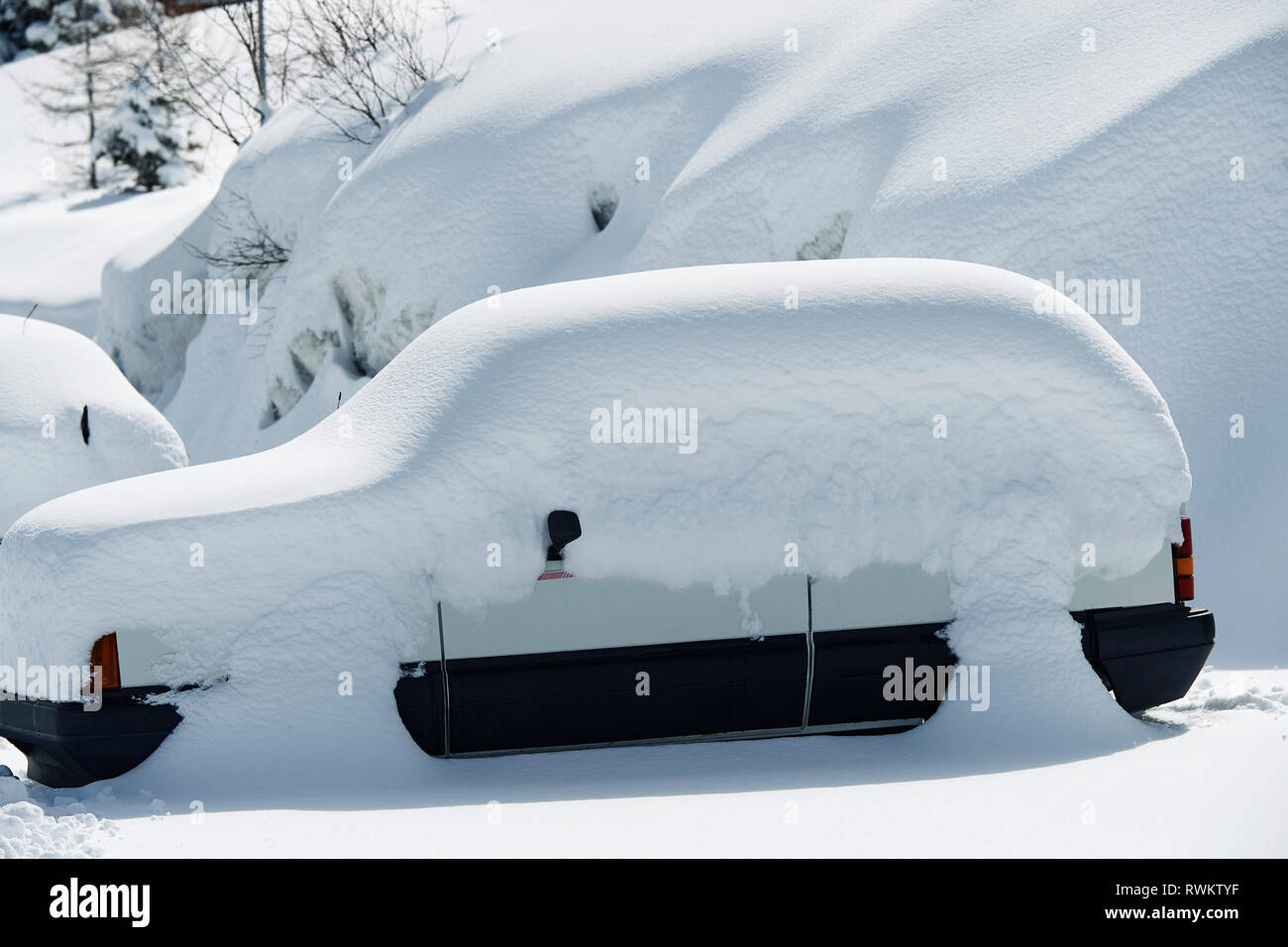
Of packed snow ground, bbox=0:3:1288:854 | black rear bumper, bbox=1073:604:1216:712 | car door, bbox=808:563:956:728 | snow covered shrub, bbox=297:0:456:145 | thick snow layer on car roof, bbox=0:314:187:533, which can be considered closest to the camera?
packed snow ground, bbox=0:3:1288:854

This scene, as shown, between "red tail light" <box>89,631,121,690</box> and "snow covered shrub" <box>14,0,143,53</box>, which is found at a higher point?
"snow covered shrub" <box>14,0,143,53</box>

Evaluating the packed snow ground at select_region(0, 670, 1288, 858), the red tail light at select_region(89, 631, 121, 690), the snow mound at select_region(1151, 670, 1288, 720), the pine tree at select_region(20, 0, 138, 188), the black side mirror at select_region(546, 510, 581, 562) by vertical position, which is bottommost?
the packed snow ground at select_region(0, 670, 1288, 858)

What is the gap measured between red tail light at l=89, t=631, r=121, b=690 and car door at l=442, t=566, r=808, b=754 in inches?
41.8

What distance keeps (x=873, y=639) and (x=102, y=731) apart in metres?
2.62

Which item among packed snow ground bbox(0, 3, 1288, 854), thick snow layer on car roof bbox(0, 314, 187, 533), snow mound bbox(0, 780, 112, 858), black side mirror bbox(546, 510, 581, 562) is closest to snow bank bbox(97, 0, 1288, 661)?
packed snow ground bbox(0, 3, 1288, 854)

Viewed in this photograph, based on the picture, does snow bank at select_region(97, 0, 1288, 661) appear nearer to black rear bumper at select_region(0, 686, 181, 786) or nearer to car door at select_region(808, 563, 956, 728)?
car door at select_region(808, 563, 956, 728)

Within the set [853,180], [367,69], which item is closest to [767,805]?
[853,180]

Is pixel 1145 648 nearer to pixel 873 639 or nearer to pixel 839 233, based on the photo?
pixel 873 639

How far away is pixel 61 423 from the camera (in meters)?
9.88

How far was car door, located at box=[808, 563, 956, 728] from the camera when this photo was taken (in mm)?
4633

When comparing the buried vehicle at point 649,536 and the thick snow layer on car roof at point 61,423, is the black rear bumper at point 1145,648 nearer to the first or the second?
the buried vehicle at point 649,536

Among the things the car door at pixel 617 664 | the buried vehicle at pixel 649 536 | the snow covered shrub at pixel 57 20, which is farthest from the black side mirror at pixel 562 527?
the snow covered shrub at pixel 57 20
